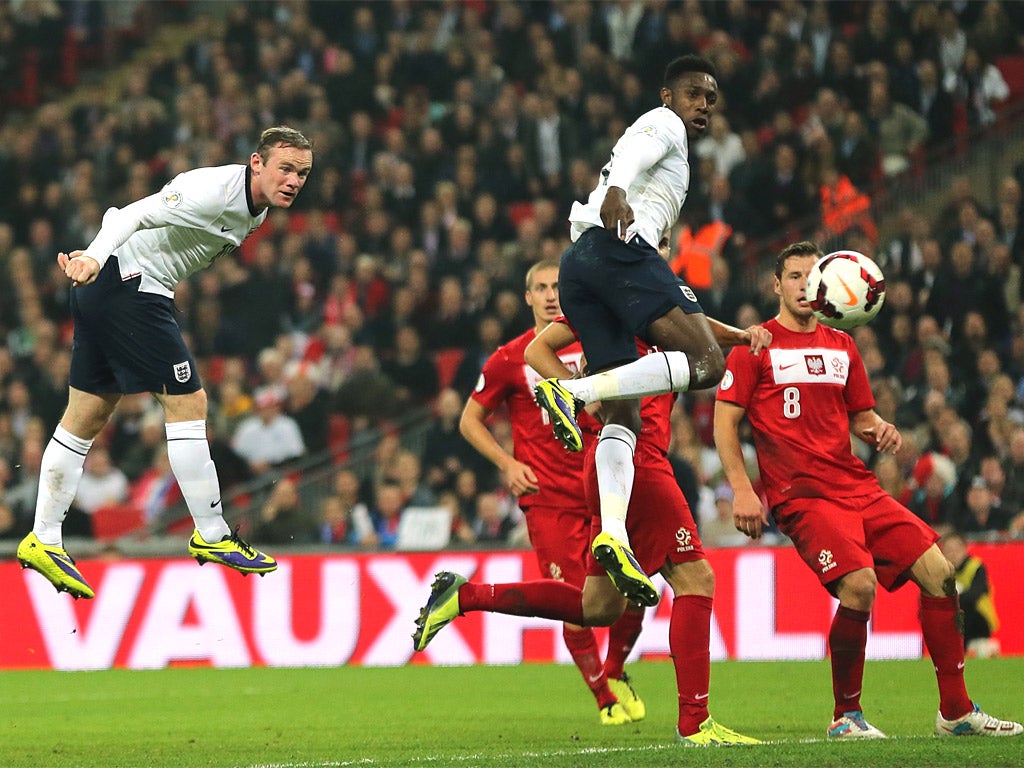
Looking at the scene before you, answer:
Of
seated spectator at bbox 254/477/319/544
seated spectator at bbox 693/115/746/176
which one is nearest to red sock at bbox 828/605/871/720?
seated spectator at bbox 254/477/319/544

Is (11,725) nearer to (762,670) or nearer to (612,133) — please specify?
(762,670)

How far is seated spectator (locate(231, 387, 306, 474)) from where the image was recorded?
15602 mm

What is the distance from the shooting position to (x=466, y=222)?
56.6 feet

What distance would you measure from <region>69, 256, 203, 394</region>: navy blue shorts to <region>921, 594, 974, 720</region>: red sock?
358 centimetres

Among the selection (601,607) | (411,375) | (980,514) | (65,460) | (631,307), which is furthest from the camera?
(411,375)

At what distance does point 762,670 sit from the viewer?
11781 mm

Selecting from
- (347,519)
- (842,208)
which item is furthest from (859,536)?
(842,208)

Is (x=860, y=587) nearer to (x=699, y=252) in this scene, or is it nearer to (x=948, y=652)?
(x=948, y=652)

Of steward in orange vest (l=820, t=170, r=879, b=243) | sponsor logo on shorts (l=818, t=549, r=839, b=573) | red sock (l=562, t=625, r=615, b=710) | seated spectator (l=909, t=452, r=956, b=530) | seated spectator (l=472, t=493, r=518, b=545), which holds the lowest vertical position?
red sock (l=562, t=625, r=615, b=710)

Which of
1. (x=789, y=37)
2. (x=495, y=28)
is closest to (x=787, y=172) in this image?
(x=789, y=37)

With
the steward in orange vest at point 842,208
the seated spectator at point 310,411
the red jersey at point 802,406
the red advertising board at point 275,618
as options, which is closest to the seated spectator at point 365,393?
the seated spectator at point 310,411

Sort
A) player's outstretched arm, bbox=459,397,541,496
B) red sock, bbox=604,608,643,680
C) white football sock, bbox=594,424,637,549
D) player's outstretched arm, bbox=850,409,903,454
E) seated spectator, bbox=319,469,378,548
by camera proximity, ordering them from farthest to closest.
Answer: seated spectator, bbox=319,469,378,548 < red sock, bbox=604,608,643,680 < player's outstretched arm, bbox=459,397,541,496 < player's outstretched arm, bbox=850,409,903,454 < white football sock, bbox=594,424,637,549

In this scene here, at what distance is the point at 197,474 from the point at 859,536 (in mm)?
3077

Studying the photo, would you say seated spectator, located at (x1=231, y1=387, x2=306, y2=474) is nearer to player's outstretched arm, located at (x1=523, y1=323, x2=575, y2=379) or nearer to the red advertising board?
the red advertising board
